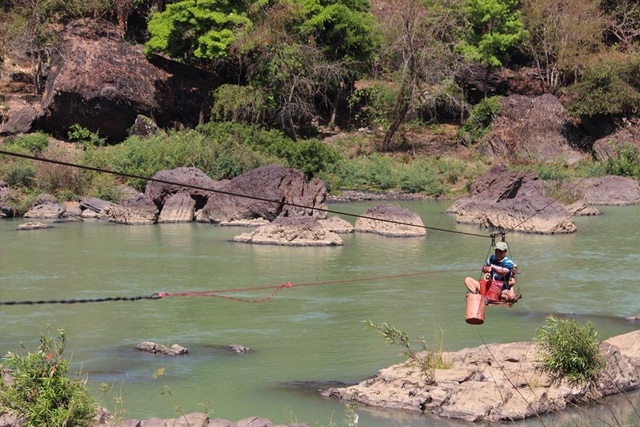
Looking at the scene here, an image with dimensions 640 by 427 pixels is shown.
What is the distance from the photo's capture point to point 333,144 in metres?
42.5

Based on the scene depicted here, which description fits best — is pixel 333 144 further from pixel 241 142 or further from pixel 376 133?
pixel 241 142

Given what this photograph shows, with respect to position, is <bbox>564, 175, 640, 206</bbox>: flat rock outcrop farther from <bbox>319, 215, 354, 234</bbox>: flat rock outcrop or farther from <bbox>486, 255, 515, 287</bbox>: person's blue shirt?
<bbox>486, 255, 515, 287</bbox>: person's blue shirt

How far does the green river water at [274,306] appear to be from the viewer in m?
11.5

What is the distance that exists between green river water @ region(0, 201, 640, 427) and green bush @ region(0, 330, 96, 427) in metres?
0.38

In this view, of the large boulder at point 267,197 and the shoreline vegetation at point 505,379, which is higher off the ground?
the large boulder at point 267,197

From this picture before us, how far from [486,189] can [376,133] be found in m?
13.9

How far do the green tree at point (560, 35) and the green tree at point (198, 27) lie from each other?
1426 centimetres

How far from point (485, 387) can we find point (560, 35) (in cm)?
3708

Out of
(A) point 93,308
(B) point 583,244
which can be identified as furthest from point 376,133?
(A) point 93,308

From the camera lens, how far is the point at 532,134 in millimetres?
42156

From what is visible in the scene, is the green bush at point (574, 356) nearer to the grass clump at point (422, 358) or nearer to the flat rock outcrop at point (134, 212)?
the grass clump at point (422, 358)

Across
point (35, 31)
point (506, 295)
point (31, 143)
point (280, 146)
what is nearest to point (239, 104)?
point (280, 146)

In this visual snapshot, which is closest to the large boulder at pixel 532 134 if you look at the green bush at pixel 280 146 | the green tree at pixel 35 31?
the green bush at pixel 280 146

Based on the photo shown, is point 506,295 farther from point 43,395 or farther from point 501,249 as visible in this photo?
point 43,395
